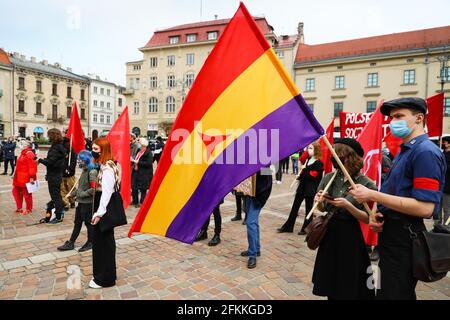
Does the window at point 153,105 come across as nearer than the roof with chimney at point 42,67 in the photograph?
No

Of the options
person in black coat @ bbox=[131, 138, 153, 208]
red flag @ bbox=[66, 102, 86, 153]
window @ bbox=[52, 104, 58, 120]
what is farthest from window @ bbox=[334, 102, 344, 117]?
window @ bbox=[52, 104, 58, 120]

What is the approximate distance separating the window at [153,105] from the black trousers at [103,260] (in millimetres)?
52244

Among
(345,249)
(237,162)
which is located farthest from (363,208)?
(237,162)

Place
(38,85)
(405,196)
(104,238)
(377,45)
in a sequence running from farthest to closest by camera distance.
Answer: (38,85) < (377,45) < (104,238) < (405,196)

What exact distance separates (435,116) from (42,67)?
213 feet

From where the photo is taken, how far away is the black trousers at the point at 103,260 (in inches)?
146

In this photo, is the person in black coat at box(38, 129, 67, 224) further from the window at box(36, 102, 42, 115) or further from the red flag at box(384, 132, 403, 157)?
the window at box(36, 102, 42, 115)

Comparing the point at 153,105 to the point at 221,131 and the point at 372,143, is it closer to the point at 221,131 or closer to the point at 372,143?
the point at 372,143

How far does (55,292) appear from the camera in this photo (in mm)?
3578

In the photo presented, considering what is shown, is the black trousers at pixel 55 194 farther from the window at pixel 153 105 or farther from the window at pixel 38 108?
the window at pixel 38 108

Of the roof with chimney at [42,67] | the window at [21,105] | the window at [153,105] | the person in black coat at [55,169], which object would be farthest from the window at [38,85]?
the person in black coat at [55,169]

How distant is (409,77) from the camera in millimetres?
36562

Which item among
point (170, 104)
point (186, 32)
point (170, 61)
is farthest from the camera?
point (170, 104)

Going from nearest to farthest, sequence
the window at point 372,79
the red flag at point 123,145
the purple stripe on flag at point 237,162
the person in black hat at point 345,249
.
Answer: the purple stripe on flag at point 237,162
the person in black hat at point 345,249
the red flag at point 123,145
the window at point 372,79
